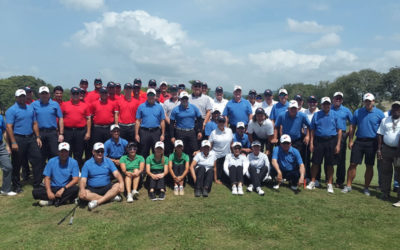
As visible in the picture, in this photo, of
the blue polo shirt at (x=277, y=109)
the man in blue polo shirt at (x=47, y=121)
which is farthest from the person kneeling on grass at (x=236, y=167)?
the man in blue polo shirt at (x=47, y=121)

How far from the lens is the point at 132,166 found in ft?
25.3

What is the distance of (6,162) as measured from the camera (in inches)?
294

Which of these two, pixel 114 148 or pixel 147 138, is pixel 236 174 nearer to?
pixel 147 138

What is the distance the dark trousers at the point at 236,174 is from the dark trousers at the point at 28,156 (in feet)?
18.4

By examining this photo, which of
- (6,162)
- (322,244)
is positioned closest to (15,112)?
(6,162)

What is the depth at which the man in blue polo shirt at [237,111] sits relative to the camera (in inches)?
366

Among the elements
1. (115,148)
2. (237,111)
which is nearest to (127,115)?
(115,148)

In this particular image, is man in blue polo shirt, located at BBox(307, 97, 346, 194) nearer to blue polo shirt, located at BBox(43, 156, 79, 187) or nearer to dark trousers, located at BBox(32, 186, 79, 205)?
dark trousers, located at BBox(32, 186, 79, 205)

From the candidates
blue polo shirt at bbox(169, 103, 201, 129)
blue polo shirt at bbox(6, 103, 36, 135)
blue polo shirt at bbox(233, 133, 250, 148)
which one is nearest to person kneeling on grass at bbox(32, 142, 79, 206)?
blue polo shirt at bbox(6, 103, 36, 135)

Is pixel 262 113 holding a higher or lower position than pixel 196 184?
higher

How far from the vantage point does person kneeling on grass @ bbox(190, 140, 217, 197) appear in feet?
25.6

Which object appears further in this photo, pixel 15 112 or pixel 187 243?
pixel 15 112

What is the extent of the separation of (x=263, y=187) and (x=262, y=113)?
2326 mm

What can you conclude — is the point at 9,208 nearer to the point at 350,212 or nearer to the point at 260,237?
the point at 260,237
